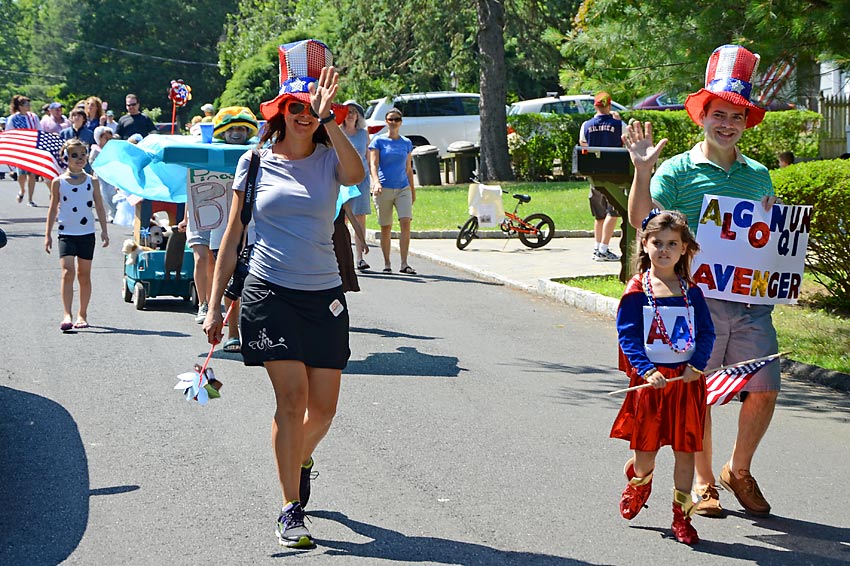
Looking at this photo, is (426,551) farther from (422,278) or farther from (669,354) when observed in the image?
(422,278)

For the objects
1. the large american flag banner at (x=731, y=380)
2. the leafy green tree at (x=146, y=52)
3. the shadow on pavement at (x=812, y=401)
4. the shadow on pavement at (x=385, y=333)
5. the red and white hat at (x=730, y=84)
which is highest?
the leafy green tree at (x=146, y=52)

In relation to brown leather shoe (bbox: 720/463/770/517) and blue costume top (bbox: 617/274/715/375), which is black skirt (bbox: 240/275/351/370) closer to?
blue costume top (bbox: 617/274/715/375)

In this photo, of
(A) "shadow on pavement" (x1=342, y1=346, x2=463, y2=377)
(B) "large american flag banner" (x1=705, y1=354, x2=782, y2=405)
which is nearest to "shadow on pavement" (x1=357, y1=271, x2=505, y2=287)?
(A) "shadow on pavement" (x1=342, y1=346, x2=463, y2=377)

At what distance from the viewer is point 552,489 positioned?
648 cm

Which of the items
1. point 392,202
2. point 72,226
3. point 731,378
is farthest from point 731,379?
point 392,202

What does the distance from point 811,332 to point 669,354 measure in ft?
18.8

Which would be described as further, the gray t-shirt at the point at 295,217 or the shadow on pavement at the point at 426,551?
the gray t-shirt at the point at 295,217

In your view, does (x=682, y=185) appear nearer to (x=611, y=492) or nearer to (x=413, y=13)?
(x=611, y=492)

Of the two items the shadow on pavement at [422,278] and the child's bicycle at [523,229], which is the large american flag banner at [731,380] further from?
the child's bicycle at [523,229]

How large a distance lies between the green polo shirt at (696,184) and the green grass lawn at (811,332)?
3.68m

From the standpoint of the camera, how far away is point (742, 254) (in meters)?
6.04

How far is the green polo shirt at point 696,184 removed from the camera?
19.7ft

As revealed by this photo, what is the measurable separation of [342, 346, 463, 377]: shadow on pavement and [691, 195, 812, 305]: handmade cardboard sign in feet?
12.5

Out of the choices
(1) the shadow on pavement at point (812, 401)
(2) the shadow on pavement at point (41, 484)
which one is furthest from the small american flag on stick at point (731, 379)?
(2) the shadow on pavement at point (41, 484)
